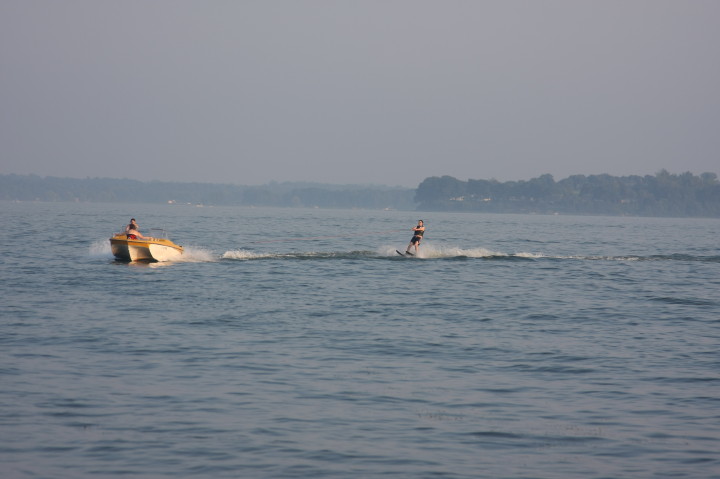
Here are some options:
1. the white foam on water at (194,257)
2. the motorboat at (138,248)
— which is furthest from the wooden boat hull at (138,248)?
the white foam on water at (194,257)

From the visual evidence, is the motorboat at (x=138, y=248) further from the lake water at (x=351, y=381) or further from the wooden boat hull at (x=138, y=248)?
the lake water at (x=351, y=381)

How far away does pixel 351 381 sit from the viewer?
15867 mm

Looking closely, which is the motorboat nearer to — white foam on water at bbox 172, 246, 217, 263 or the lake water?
white foam on water at bbox 172, 246, 217, 263

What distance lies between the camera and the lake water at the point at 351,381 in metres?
11.5

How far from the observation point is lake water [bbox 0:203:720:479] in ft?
37.7

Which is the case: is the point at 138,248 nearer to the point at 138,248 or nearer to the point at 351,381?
the point at 138,248

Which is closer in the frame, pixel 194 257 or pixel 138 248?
pixel 138 248

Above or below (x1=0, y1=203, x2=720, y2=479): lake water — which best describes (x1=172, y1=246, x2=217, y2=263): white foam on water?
above

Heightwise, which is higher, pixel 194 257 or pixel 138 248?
pixel 138 248

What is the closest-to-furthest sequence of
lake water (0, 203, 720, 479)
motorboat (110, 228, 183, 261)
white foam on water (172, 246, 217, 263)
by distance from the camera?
lake water (0, 203, 720, 479) → motorboat (110, 228, 183, 261) → white foam on water (172, 246, 217, 263)

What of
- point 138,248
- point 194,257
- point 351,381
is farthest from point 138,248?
point 351,381

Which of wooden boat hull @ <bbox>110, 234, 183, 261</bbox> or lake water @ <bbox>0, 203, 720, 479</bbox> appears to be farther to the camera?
wooden boat hull @ <bbox>110, 234, 183, 261</bbox>

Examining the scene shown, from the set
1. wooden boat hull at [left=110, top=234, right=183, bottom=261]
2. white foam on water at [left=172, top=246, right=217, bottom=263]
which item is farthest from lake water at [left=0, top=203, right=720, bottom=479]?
white foam on water at [left=172, top=246, right=217, bottom=263]

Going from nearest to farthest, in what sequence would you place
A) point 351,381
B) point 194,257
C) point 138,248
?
point 351,381 → point 138,248 → point 194,257
